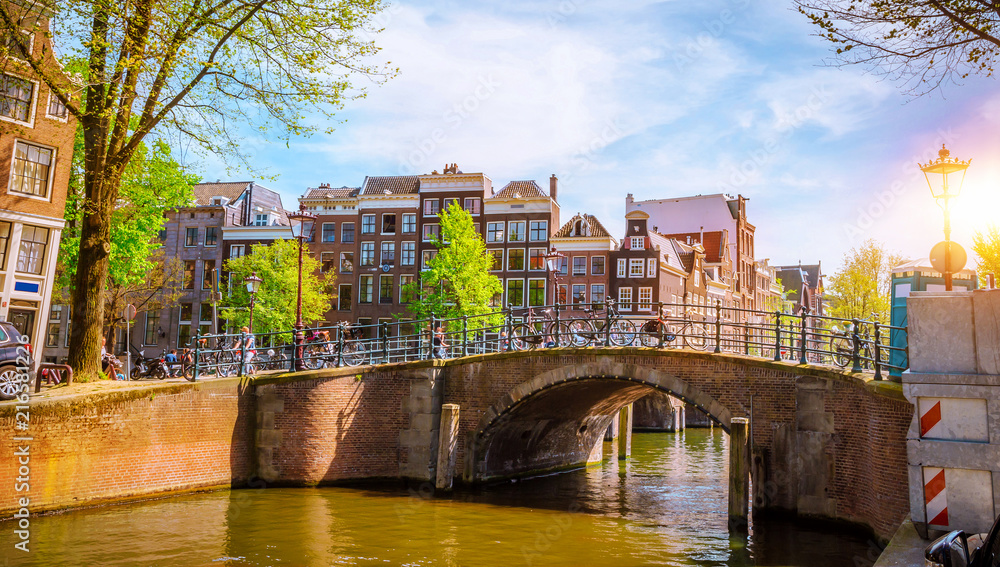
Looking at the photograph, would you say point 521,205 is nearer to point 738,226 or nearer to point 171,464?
point 738,226

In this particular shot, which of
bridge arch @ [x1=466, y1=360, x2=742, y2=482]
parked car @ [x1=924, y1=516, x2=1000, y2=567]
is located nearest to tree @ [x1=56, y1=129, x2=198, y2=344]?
bridge arch @ [x1=466, y1=360, x2=742, y2=482]

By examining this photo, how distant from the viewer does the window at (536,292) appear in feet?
138

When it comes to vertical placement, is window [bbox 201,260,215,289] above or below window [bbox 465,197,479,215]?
below

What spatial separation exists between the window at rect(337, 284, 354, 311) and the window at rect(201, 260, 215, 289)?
7940mm

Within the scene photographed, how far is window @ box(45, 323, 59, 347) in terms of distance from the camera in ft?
141

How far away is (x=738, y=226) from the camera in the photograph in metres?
59.1

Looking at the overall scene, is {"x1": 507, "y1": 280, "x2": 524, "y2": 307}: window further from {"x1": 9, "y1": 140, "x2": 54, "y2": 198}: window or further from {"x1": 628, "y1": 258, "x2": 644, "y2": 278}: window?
{"x1": 9, "y1": 140, "x2": 54, "y2": 198}: window

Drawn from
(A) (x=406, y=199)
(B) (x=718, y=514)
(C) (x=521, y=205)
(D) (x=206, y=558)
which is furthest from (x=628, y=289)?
(D) (x=206, y=558)

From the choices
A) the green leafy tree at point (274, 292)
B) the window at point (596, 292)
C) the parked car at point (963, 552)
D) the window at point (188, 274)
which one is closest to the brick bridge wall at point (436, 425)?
the parked car at point (963, 552)

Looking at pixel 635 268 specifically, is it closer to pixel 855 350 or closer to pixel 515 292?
pixel 515 292

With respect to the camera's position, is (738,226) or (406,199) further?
(738,226)

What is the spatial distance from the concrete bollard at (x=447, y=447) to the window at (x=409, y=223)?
89.0ft

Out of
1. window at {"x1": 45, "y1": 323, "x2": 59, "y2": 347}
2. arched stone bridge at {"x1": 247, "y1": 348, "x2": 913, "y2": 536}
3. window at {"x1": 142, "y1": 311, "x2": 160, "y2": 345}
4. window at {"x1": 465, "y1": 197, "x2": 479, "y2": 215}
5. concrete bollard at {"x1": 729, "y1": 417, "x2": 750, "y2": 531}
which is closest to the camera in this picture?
arched stone bridge at {"x1": 247, "y1": 348, "x2": 913, "y2": 536}

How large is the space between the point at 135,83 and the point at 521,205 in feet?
95.5
